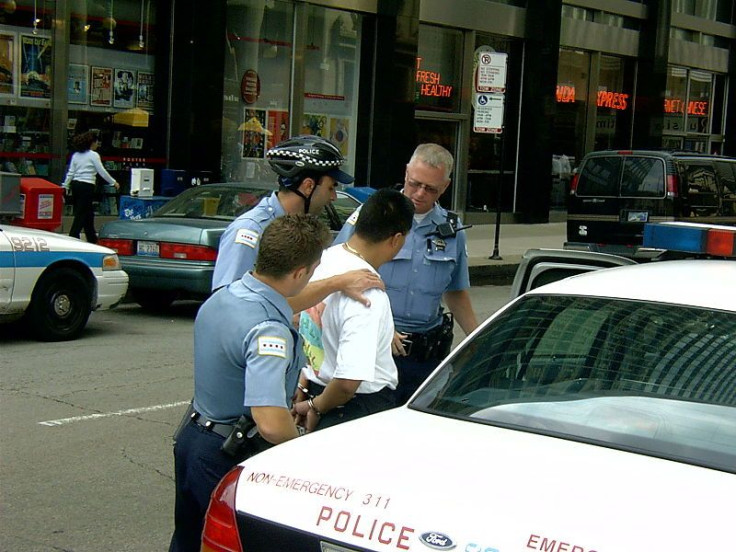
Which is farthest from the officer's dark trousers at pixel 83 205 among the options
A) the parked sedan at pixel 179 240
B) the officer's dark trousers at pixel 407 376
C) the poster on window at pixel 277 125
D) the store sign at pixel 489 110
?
the officer's dark trousers at pixel 407 376

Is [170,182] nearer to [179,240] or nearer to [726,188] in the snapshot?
[179,240]

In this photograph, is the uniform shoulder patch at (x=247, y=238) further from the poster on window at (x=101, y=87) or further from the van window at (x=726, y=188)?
the van window at (x=726, y=188)

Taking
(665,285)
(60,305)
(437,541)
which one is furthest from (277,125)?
(437,541)

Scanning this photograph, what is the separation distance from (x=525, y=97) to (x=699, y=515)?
915 inches

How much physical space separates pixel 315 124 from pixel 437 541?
1941 cm

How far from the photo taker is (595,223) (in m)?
17.8

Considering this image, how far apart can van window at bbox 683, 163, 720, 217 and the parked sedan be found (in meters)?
6.49

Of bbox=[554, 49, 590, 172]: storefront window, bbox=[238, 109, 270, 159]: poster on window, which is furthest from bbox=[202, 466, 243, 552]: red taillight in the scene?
bbox=[554, 49, 590, 172]: storefront window

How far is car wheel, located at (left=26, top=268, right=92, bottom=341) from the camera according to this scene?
1005 cm

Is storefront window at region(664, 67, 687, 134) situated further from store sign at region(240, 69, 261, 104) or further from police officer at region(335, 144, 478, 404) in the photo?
police officer at region(335, 144, 478, 404)

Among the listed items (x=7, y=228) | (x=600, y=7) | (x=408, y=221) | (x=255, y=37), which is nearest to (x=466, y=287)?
(x=408, y=221)

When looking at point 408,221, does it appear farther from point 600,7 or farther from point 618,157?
point 600,7

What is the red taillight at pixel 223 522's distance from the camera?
3.00m

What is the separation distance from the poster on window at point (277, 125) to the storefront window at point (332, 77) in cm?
46
